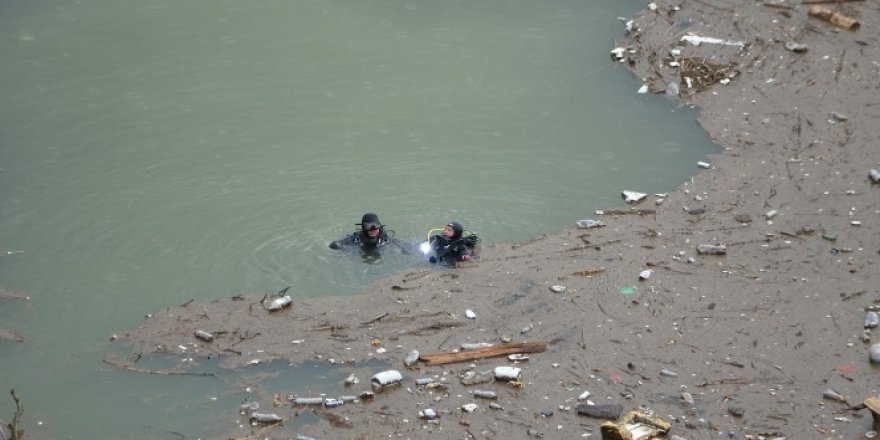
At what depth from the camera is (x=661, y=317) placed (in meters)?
9.05

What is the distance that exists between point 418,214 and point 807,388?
5.06 m

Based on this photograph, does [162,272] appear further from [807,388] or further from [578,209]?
[807,388]

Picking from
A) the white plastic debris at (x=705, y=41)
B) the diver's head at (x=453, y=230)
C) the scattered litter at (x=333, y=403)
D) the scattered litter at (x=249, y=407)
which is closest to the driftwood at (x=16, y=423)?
the scattered litter at (x=249, y=407)

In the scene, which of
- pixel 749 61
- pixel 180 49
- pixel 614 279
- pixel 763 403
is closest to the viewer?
pixel 763 403

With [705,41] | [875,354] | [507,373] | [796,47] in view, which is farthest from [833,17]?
[507,373]

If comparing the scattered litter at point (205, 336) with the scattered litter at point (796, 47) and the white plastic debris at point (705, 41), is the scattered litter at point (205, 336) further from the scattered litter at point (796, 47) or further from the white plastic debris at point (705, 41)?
the scattered litter at point (796, 47)

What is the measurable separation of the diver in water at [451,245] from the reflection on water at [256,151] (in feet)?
0.60

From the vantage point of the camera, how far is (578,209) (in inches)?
455

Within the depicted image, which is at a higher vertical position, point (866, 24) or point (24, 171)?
point (866, 24)

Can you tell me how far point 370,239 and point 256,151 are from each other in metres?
3.17

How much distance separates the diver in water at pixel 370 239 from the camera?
410 inches

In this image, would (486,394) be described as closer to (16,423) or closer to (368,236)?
(368,236)

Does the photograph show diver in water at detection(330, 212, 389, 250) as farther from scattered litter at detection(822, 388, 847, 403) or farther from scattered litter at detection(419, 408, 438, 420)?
scattered litter at detection(822, 388, 847, 403)

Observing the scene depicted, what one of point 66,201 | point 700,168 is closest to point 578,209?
point 700,168
